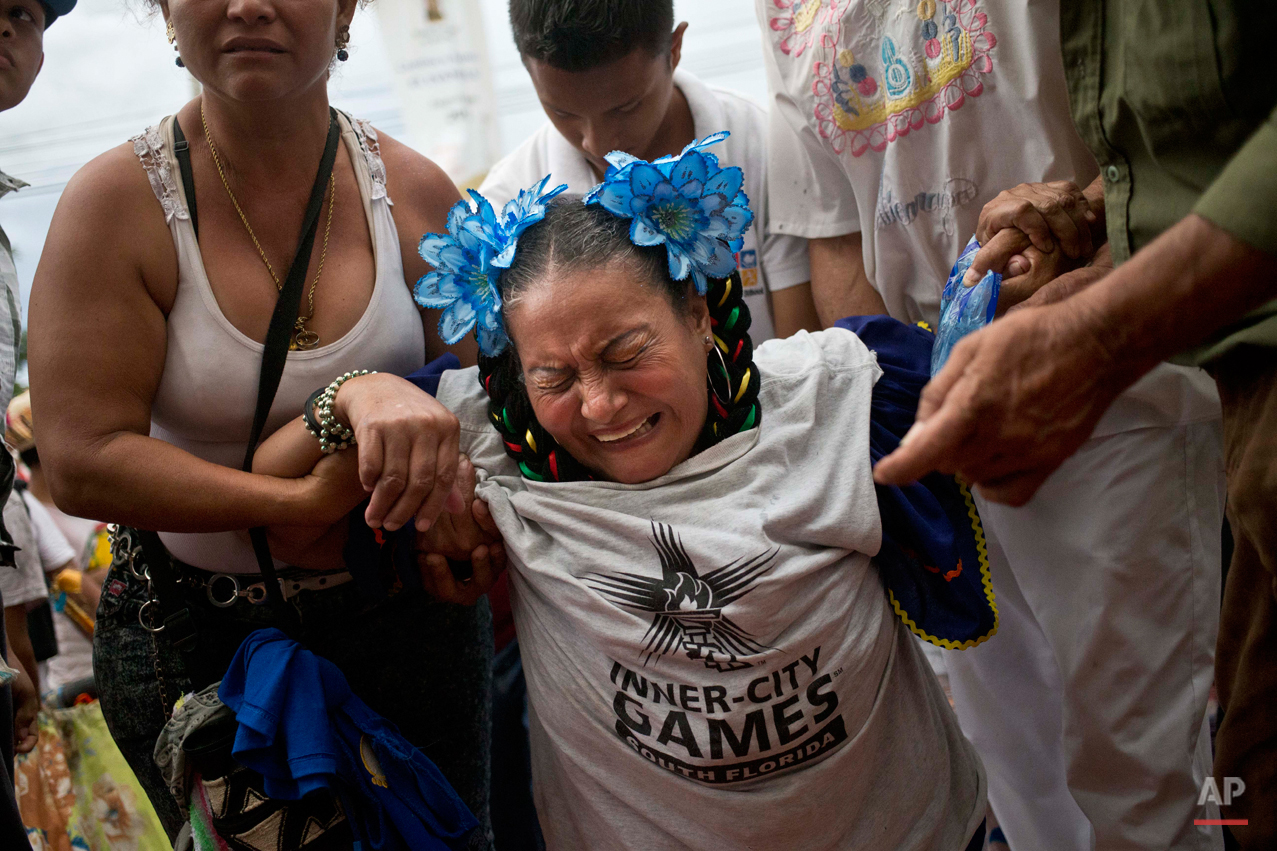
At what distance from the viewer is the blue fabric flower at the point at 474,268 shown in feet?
6.02

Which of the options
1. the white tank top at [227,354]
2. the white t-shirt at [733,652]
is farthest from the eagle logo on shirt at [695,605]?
the white tank top at [227,354]

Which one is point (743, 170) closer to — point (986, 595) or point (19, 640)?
point (986, 595)

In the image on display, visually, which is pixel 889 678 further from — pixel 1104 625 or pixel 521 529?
pixel 521 529

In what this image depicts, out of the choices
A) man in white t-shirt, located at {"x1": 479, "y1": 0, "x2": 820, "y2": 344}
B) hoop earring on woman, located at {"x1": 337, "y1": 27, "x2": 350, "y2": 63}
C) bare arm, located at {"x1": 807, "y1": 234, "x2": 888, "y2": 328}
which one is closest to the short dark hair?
man in white t-shirt, located at {"x1": 479, "y1": 0, "x2": 820, "y2": 344}

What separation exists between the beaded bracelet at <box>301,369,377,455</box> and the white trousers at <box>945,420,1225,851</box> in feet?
4.88

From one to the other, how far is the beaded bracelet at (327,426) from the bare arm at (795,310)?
1.30 metres

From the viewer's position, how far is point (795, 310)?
263 cm

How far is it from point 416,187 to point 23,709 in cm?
188

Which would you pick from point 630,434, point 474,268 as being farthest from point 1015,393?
point 474,268

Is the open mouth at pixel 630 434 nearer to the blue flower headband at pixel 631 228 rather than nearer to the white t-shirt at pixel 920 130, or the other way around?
the blue flower headband at pixel 631 228

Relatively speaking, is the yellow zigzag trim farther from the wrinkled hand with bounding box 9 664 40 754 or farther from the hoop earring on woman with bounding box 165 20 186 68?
the wrinkled hand with bounding box 9 664 40 754

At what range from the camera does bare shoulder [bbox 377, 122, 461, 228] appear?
6.74ft

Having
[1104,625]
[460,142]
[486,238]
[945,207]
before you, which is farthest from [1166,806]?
[460,142]

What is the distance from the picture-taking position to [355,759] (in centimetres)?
175
